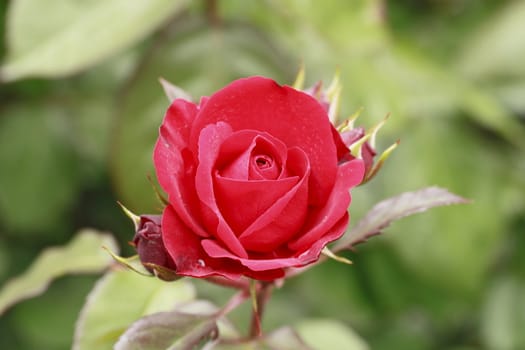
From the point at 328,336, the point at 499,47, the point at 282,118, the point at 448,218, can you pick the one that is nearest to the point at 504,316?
the point at 448,218

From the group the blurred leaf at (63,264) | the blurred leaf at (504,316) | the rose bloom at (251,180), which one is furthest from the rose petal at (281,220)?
the blurred leaf at (504,316)

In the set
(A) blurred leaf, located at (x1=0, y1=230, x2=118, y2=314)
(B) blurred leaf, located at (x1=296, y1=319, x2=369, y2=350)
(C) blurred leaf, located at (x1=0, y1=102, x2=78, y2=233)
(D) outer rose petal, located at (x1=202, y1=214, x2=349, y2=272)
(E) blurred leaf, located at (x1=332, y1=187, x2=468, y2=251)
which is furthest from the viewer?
(C) blurred leaf, located at (x1=0, y1=102, x2=78, y2=233)

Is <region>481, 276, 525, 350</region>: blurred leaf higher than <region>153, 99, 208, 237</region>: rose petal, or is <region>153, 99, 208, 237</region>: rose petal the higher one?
<region>153, 99, 208, 237</region>: rose petal

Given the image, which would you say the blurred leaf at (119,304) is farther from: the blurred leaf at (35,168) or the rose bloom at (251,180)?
the blurred leaf at (35,168)

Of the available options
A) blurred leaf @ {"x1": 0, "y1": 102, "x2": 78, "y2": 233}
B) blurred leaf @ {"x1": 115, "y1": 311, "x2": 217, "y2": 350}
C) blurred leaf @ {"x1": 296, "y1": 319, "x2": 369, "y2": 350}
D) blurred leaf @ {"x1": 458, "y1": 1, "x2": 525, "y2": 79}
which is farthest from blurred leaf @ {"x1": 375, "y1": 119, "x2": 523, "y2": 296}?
blurred leaf @ {"x1": 115, "y1": 311, "x2": 217, "y2": 350}

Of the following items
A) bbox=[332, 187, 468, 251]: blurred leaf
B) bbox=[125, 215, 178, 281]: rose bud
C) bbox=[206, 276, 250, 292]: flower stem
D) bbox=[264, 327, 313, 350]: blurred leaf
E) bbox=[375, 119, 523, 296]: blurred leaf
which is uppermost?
bbox=[125, 215, 178, 281]: rose bud

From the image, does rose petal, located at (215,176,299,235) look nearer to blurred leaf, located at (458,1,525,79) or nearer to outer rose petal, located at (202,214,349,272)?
outer rose petal, located at (202,214,349,272)

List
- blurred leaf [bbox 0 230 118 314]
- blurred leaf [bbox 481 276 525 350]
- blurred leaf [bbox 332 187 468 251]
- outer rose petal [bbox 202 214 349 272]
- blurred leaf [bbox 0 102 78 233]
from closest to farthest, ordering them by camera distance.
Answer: outer rose petal [bbox 202 214 349 272]
blurred leaf [bbox 332 187 468 251]
blurred leaf [bbox 0 230 118 314]
blurred leaf [bbox 0 102 78 233]
blurred leaf [bbox 481 276 525 350]

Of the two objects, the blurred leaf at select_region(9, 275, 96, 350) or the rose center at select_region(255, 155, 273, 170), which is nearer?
the rose center at select_region(255, 155, 273, 170)
